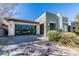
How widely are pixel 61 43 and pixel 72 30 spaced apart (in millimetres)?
447

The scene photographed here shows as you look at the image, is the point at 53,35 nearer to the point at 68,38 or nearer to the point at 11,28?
the point at 68,38

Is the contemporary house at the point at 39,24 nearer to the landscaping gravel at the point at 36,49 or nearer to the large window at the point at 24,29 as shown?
the large window at the point at 24,29

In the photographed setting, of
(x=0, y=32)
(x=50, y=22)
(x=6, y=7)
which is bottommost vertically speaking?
(x=0, y=32)

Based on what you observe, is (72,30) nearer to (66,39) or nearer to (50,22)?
(66,39)

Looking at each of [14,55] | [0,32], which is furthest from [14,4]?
[14,55]

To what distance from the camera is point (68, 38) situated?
3.55 meters

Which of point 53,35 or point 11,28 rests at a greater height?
point 11,28

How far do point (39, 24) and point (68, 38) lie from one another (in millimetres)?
851

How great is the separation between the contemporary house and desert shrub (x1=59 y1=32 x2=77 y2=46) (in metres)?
0.14

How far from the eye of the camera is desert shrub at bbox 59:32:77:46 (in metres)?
3.51

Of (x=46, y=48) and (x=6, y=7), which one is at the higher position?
(x=6, y=7)

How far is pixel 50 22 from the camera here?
3.64 metres

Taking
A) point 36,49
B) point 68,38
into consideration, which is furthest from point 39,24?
point 68,38

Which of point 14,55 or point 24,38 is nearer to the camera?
point 14,55
